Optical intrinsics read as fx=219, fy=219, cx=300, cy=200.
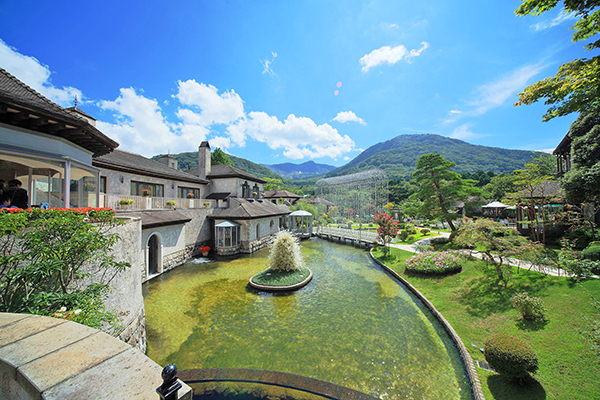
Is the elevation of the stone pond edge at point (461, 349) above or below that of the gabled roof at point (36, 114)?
below

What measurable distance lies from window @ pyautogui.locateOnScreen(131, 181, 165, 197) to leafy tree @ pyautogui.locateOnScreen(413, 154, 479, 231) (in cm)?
2262

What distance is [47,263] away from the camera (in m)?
4.02

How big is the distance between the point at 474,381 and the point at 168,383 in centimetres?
728

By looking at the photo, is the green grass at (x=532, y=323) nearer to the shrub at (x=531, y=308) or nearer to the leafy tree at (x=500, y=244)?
the shrub at (x=531, y=308)

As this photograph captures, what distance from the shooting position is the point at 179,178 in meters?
19.7

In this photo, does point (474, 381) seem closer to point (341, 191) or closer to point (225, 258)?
point (225, 258)

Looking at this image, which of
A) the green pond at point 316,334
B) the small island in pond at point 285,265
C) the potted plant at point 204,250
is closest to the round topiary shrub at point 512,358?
the green pond at point 316,334

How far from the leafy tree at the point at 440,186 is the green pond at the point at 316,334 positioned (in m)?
11.3

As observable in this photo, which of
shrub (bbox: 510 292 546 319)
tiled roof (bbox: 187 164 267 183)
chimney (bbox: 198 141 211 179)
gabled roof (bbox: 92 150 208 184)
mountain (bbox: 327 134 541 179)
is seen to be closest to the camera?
shrub (bbox: 510 292 546 319)

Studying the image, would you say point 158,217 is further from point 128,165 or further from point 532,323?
point 532,323

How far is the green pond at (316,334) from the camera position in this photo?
19.2ft

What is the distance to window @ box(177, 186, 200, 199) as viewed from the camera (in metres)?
20.4

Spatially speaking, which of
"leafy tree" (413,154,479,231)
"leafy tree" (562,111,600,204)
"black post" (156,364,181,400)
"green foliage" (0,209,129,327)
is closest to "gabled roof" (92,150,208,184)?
"green foliage" (0,209,129,327)

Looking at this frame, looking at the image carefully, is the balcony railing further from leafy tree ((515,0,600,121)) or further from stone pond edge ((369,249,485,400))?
leafy tree ((515,0,600,121))
